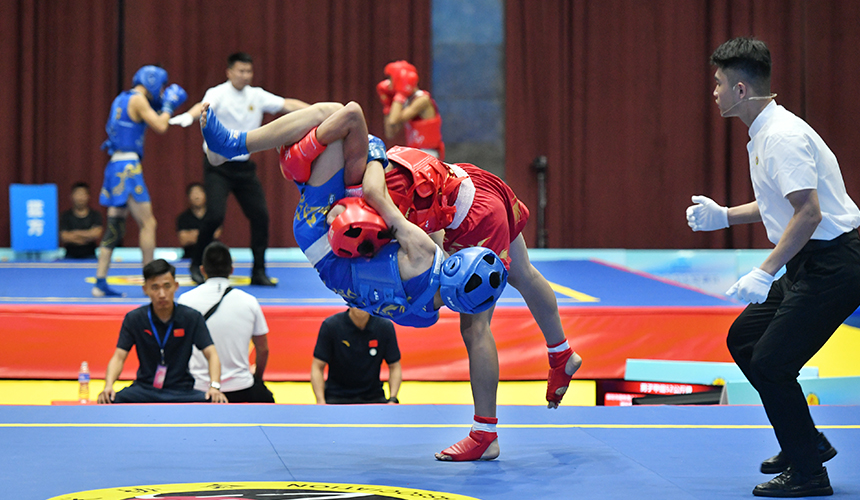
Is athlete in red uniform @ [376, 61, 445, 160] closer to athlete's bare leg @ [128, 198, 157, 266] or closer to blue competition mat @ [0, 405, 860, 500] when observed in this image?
athlete's bare leg @ [128, 198, 157, 266]

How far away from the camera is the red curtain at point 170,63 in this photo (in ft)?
31.9

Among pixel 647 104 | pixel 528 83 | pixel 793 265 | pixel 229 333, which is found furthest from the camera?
pixel 647 104

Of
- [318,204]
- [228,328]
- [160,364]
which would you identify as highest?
[318,204]

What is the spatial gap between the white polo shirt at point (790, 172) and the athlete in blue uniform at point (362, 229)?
774mm

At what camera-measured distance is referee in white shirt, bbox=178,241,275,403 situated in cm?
462

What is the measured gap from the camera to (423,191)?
9.42 ft

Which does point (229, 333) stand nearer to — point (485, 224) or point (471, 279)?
point (485, 224)

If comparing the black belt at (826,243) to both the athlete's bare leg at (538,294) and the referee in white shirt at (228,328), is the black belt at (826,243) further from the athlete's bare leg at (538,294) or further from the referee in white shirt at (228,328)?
the referee in white shirt at (228,328)

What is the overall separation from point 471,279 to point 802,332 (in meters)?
0.92

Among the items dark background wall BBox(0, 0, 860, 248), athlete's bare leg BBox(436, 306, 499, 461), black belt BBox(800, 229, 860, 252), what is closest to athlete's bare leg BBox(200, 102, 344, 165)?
athlete's bare leg BBox(436, 306, 499, 461)

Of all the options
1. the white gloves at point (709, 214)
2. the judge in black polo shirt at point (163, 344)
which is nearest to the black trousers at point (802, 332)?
the white gloves at point (709, 214)

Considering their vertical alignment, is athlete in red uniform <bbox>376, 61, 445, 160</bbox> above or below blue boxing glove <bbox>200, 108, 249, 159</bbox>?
above

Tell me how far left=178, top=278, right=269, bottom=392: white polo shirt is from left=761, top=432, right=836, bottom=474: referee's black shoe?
2640mm

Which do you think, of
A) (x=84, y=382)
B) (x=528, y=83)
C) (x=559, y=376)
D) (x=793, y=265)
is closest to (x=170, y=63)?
(x=528, y=83)
